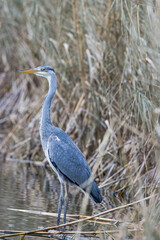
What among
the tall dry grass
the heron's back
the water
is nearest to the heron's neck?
the heron's back

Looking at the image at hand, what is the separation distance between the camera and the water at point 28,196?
15.0 ft

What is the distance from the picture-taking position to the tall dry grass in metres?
5.04

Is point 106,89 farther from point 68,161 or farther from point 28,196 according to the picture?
point 28,196

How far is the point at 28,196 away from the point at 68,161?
0.99 metres

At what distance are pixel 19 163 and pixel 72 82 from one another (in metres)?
1.69

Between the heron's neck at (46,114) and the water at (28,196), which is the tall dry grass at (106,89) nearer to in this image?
the water at (28,196)

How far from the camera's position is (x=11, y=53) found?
34.9 feet

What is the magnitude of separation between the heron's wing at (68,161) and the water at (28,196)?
1.56 ft

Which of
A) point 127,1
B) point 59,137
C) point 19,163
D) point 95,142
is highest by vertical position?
point 127,1

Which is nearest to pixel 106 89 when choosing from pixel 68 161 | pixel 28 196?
pixel 68 161

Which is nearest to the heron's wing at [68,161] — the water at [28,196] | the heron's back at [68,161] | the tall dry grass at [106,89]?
the heron's back at [68,161]

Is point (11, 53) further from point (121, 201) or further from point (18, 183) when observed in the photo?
point (121, 201)

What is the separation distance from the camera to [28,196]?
5.65 meters

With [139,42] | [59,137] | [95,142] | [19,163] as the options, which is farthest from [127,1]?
[19,163]
